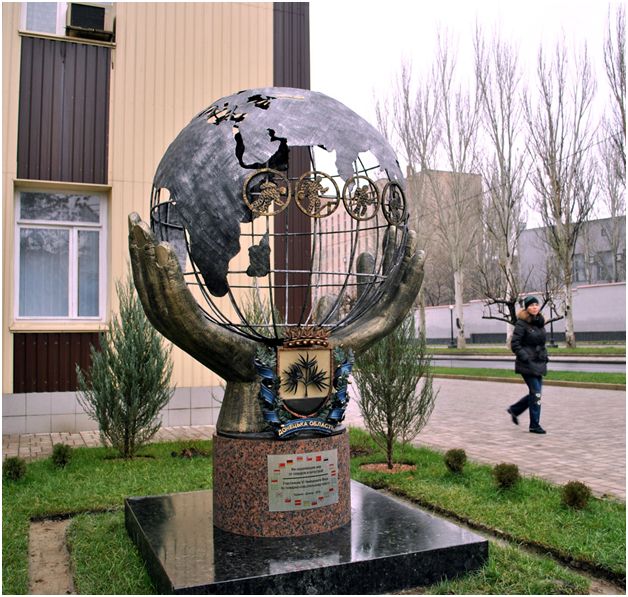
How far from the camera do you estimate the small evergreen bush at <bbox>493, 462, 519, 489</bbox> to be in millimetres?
6230

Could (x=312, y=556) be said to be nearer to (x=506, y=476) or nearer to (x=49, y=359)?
(x=506, y=476)

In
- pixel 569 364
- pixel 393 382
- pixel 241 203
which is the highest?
pixel 241 203

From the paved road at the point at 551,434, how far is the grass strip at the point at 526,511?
804mm

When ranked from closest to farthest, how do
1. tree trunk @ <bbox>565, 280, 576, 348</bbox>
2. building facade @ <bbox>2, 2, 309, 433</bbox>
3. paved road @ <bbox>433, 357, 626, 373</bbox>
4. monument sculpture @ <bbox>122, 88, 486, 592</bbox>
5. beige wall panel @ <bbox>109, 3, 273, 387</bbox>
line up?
1. monument sculpture @ <bbox>122, 88, 486, 592</bbox>
2. building facade @ <bbox>2, 2, 309, 433</bbox>
3. beige wall panel @ <bbox>109, 3, 273, 387</bbox>
4. paved road @ <bbox>433, 357, 626, 373</bbox>
5. tree trunk @ <bbox>565, 280, 576, 348</bbox>

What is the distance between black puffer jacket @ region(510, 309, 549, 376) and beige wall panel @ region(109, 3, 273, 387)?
16.6 ft

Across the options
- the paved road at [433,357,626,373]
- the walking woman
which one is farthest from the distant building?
the walking woman

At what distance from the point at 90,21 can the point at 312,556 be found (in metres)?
10.2

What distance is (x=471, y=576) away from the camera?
13.8 feet

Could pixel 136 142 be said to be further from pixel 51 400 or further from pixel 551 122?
pixel 551 122

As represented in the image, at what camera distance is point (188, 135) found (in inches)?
185

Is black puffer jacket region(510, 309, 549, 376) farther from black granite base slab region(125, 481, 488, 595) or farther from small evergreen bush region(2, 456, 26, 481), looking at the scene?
small evergreen bush region(2, 456, 26, 481)

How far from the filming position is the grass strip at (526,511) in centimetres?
463

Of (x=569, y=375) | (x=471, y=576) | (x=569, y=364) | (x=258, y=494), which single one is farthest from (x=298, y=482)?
(x=569, y=364)

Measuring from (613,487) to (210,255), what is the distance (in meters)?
4.81
